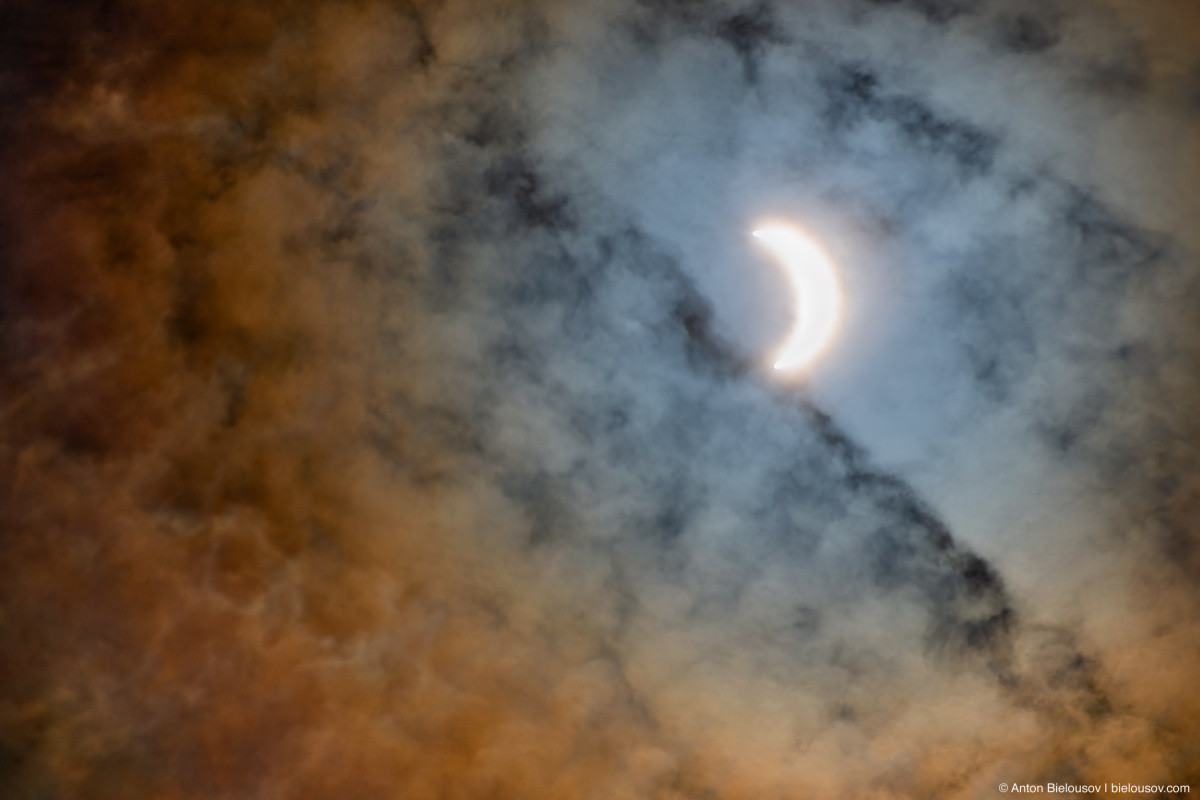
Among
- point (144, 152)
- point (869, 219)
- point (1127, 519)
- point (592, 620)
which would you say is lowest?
point (592, 620)

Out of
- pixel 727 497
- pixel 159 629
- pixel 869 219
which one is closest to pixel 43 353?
pixel 159 629

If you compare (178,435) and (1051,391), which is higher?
(1051,391)

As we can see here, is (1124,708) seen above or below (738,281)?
below

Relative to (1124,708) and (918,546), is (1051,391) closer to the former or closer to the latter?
(918,546)

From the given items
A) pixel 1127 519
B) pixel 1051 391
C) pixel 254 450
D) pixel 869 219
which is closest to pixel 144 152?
pixel 254 450

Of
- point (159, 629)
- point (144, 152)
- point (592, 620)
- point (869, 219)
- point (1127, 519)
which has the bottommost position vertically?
point (159, 629)

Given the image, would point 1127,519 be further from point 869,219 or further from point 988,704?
point 869,219
